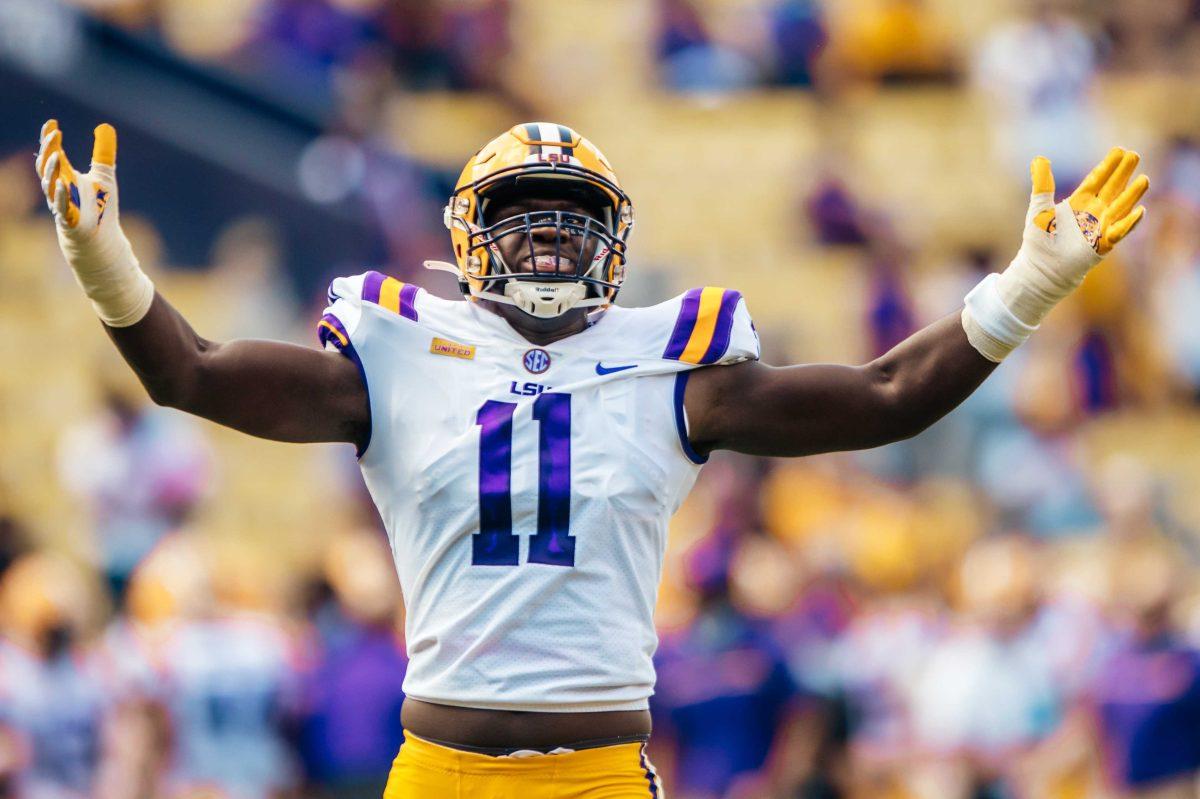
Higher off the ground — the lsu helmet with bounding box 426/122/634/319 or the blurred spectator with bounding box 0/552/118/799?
the lsu helmet with bounding box 426/122/634/319

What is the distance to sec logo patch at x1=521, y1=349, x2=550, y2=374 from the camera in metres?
3.93

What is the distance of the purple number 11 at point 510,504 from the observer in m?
3.80

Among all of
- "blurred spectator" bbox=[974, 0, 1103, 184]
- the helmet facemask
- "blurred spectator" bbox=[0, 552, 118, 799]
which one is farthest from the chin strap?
"blurred spectator" bbox=[974, 0, 1103, 184]

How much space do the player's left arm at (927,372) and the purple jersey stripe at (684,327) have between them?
2.4 inches

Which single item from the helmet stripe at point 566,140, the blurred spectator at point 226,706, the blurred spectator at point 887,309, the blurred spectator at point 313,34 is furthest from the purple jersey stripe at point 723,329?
the blurred spectator at point 313,34

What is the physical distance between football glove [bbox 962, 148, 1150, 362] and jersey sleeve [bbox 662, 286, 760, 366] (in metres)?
0.43

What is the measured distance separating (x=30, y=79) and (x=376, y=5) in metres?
2.08

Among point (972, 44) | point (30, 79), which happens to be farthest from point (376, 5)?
point (972, 44)

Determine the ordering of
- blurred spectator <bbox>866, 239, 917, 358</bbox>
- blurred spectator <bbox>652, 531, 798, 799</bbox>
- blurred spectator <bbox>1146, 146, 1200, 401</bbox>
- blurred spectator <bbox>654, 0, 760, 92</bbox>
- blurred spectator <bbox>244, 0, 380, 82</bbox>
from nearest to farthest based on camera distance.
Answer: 1. blurred spectator <bbox>652, 531, 798, 799</bbox>
2. blurred spectator <bbox>1146, 146, 1200, 401</bbox>
3. blurred spectator <bbox>866, 239, 917, 358</bbox>
4. blurred spectator <bbox>244, 0, 380, 82</bbox>
5. blurred spectator <bbox>654, 0, 760, 92</bbox>

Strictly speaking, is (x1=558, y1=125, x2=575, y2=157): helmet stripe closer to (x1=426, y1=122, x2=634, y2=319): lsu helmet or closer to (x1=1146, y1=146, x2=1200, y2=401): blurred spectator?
(x1=426, y1=122, x2=634, y2=319): lsu helmet

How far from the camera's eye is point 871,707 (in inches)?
306

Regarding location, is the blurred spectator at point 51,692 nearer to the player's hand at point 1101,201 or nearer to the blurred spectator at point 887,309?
the blurred spectator at point 887,309

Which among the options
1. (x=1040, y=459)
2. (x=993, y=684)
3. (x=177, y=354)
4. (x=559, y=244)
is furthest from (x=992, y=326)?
(x=1040, y=459)

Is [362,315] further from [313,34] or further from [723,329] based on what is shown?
[313,34]
